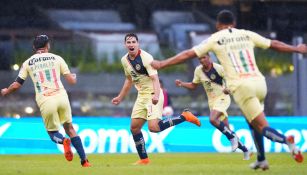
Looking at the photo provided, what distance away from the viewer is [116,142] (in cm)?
2684

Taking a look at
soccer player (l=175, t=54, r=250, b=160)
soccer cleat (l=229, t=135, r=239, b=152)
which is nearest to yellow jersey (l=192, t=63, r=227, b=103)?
soccer player (l=175, t=54, r=250, b=160)

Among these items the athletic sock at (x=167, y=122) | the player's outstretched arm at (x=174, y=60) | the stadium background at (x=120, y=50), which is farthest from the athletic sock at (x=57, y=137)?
the stadium background at (x=120, y=50)

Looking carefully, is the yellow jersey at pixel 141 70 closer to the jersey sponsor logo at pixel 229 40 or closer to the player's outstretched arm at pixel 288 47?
the jersey sponsor logo at pixel 229 40

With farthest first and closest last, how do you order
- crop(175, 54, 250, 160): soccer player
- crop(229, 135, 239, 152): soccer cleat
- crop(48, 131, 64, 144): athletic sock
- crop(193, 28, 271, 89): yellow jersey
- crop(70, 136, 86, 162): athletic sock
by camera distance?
crop(175, 54, 250, 160): soccer player
crop(229, 135, 239, 152): soccer cleat
crop(48, 131, 64, 144): athletic sock
crop(70, 136, 86, 162): athletic sock
crop(193, 28, 271, 89): yellow jersey

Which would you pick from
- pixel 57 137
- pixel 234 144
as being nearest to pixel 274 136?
pixel 57 137

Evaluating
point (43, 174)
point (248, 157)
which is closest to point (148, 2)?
point (248, 157)

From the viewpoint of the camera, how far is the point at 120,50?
32.6 m

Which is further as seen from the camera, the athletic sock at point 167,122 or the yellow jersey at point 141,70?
the athletic sock at point 167,122

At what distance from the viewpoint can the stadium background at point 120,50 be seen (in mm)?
27156

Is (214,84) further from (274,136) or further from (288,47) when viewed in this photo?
(274,136)

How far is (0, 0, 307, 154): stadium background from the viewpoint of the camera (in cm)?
2716

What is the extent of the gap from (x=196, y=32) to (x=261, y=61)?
307cm

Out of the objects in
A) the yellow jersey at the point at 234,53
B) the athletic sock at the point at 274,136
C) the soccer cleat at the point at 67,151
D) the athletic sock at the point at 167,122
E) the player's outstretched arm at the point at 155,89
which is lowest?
the athletic sock at the point at 167,122

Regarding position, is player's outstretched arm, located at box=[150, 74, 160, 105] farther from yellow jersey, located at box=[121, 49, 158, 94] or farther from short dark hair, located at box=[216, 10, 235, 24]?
short dark hair, located at box=[216, 10, 235, 24]
